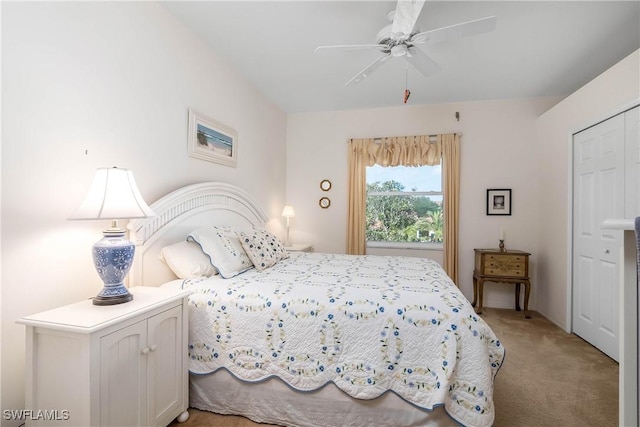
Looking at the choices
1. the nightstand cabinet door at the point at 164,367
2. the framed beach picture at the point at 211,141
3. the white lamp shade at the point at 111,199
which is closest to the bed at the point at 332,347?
the nightstand cabinet door at the point at 164,367

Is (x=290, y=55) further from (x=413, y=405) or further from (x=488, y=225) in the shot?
(x=488, y=225)

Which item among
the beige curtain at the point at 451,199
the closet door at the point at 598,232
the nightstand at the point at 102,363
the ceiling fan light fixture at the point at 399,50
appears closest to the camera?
the nightstand at the point at 102,363

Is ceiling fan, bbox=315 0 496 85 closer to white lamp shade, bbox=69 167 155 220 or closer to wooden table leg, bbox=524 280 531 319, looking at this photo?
white lamp shade, bbox=69 167 155 220

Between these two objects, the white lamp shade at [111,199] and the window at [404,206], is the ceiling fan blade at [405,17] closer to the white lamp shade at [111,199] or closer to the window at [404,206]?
the white lamp shade at [111,199]

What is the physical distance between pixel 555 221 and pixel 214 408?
3.65 metres

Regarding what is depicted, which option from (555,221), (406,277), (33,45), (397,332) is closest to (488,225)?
(555,221)

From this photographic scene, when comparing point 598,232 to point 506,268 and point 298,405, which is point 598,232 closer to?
point 506,268

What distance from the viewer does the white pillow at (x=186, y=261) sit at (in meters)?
2.07

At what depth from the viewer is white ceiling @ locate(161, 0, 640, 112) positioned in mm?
2182

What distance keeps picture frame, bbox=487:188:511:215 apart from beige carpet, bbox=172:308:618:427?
1.43m

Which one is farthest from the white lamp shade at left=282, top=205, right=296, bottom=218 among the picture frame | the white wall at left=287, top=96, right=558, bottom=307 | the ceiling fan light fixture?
the picture frame

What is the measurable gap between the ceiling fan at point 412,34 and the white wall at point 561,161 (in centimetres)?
140

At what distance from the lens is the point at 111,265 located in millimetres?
1482

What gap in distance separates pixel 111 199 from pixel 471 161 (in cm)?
389
